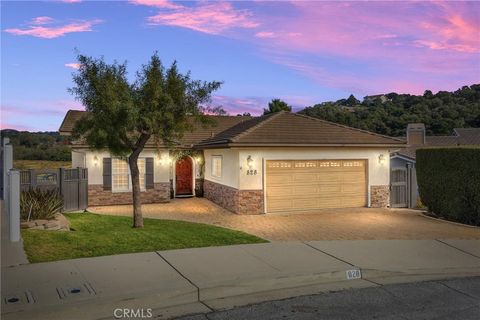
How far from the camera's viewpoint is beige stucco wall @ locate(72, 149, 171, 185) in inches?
773

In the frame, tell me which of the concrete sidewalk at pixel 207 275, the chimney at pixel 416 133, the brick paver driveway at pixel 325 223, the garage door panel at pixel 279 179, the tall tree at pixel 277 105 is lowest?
the brick paver driveway at pixel 325 223

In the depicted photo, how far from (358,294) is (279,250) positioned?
8.59 feet

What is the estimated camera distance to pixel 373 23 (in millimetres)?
15500

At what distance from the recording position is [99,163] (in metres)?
19.8

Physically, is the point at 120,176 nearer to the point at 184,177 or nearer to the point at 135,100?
the point at 184,177

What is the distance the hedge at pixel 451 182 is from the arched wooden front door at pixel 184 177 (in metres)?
11.5

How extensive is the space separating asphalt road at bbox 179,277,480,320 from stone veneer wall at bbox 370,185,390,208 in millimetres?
11460

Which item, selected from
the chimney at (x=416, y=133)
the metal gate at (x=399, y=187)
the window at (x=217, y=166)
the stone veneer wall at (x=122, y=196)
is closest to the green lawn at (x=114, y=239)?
the window at (x=217, y=166)

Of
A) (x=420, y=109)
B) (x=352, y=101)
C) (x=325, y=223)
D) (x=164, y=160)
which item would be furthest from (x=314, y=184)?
(x=352, y=101)

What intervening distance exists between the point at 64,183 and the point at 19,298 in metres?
11.5

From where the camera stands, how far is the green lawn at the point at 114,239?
843 cm

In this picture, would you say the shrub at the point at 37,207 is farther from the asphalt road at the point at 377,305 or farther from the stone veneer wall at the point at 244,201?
the asphalt road at the point at 377,305

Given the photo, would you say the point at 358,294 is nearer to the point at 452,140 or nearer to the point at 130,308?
the point at 130,308

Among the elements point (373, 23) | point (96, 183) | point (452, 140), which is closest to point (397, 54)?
point (373, 23)
